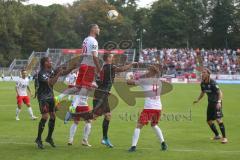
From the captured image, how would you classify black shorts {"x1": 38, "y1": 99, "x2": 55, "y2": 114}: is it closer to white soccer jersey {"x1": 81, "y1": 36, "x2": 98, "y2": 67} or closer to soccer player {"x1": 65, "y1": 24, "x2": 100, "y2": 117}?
soccer player {"x1": 65, "y1": 24, "x2": 100, "y2": 117}

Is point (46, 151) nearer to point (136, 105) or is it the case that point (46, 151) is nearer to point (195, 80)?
point (136, 105)

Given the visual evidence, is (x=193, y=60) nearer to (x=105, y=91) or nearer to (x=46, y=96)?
(x=105, y=91)

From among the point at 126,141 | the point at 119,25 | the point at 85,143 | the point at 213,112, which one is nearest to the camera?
the point at 85,143

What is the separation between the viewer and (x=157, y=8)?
108m

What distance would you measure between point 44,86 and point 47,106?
57 centimetres

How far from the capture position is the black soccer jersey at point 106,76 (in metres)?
13.3

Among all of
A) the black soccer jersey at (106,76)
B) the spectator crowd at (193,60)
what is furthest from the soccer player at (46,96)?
the spectator crowd at (193,60)

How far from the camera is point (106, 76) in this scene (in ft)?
43.9

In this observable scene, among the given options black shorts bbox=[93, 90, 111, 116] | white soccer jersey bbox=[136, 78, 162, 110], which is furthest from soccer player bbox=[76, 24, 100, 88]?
white soccer jersey bbox=[136, 78, 162, 110]

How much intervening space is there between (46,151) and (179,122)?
26.9ft

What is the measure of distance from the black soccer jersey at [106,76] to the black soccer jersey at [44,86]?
141 centimetres

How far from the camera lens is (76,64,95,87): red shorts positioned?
516 inches

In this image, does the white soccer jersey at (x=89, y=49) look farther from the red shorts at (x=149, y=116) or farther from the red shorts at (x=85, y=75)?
the red shorts at (x=149, y=116)

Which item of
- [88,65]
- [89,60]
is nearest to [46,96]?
[88,65]
